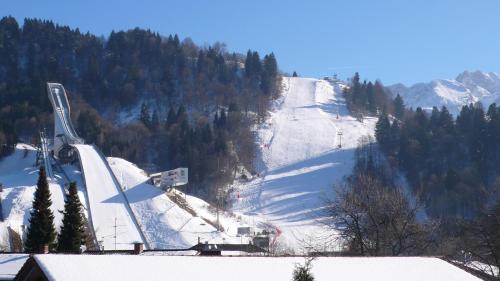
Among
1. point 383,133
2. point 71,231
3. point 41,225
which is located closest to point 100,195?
point 41,225

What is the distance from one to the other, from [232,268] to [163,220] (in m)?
51.5

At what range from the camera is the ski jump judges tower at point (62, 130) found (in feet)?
298

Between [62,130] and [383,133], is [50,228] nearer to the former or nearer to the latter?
[62,130]

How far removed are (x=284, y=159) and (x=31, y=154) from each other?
43447 millimetres

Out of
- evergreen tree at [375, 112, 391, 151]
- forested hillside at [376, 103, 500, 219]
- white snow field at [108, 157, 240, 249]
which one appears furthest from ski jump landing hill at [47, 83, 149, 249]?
evergreen tree at [375, 112, 391, 151]

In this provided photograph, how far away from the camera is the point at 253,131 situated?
142m

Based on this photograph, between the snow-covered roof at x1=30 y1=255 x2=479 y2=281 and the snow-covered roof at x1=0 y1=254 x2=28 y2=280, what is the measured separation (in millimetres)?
6419

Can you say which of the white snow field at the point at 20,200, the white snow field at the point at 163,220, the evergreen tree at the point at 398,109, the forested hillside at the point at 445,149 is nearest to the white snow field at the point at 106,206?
the white snow field at the point at 163,220

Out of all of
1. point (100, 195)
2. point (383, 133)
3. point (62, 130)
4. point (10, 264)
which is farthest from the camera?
point (383, 133)

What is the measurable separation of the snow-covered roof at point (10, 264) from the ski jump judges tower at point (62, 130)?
60.2 meters

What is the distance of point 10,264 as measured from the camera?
2861cm

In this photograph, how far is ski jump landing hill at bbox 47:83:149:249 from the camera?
220 feet

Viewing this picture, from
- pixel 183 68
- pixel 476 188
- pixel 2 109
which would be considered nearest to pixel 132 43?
pixel 183 68

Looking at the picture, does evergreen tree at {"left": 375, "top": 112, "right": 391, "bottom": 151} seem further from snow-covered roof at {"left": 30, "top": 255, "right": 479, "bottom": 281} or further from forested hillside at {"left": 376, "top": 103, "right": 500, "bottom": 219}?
snow-covered roof at {"left": 30, "top": 255, "right": 479, "bottom": 281}
